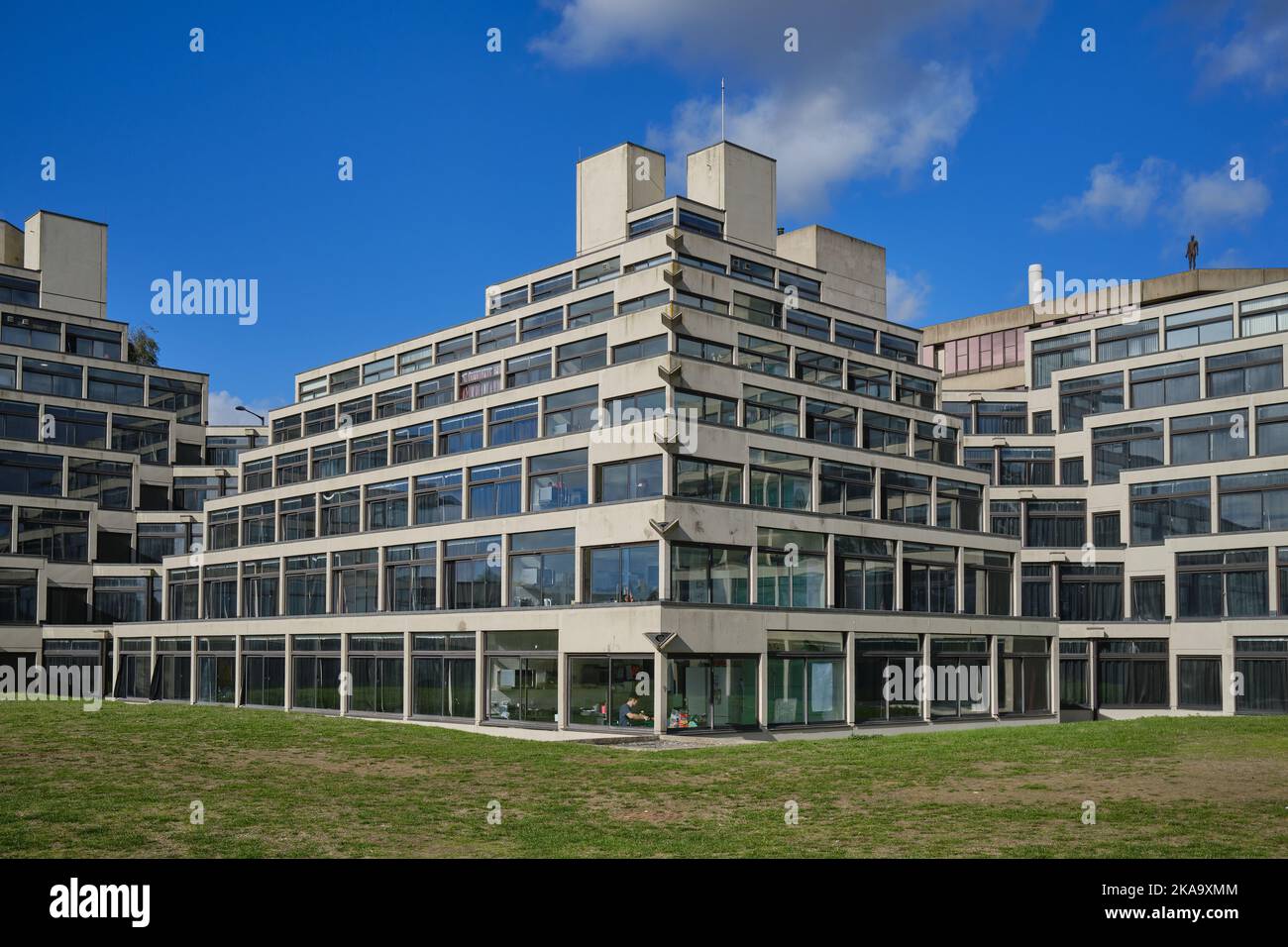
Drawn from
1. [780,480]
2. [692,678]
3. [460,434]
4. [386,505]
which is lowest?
[692,678]

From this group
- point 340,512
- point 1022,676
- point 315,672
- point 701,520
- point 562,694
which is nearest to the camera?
point 701,520

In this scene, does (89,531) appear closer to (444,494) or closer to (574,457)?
(444,494)

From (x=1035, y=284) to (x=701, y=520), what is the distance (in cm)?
5302

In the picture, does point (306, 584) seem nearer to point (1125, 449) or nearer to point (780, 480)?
point (780, 480)

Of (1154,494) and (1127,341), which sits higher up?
(1127,341)

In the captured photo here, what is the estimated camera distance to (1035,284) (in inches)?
3546

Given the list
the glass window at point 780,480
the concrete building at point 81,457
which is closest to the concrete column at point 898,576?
the glass window at point 780,480

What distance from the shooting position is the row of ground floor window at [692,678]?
45.8 m

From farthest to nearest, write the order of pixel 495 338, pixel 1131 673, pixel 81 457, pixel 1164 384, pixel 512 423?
pixel 81 457 < pixel 1164 384 < pixel 1131 673 < pixel 495 338 < pixel 512 423

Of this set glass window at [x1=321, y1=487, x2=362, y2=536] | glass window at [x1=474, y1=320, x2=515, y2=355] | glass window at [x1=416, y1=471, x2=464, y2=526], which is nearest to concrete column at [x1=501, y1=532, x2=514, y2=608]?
glass window at [x1=416, y1=471, x2=464, y2=526]

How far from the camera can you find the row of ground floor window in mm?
45844

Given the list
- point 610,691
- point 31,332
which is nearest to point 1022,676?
point 610,691

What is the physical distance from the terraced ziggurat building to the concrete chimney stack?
32.5 feet

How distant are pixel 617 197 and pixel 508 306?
820 centimetres
